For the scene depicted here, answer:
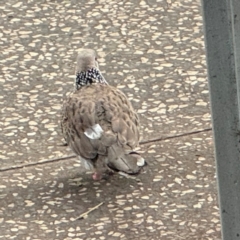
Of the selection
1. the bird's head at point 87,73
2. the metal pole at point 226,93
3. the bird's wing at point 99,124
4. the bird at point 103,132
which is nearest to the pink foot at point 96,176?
the bird at point 103,132

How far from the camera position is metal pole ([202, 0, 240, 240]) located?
3078 mm

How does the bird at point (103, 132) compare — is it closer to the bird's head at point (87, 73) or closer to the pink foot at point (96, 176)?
the pink foot at point (96, 176)

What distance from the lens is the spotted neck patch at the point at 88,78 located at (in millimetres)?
5719

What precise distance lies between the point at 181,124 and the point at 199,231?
118 centimetres

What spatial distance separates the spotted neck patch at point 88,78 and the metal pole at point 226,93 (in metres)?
2.46

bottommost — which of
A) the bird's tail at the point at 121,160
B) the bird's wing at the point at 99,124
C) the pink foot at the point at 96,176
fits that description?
the pink foot at the point at 96,176

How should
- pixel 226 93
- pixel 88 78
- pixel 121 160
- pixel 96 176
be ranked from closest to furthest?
pixel 226 93, pixel 121 160, pixel 96 176, pixel 88 78

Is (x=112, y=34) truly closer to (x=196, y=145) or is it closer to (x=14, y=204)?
(x=196, y=145)

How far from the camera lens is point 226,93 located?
3.18 m

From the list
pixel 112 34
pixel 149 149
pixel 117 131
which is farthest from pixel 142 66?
pixel 117 131

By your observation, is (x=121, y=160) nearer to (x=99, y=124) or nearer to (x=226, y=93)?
(x=99, y=124)

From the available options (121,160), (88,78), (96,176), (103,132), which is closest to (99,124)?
(103,132)

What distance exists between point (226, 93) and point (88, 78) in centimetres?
261

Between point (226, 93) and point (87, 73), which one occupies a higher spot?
point (226, 93)
